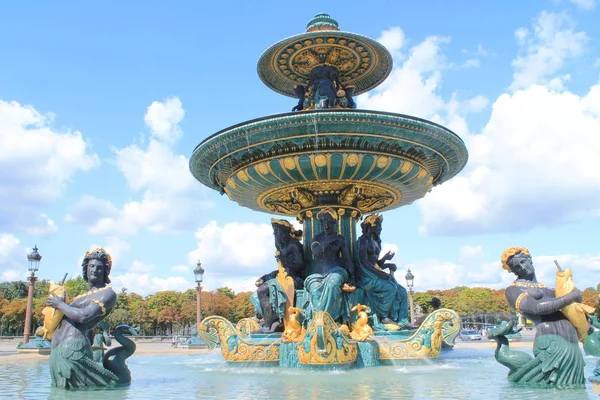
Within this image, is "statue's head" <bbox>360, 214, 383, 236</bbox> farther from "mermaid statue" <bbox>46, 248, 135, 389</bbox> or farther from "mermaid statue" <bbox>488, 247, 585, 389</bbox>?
"mermaid statue" <bbox>46, 248, 135, 389</bbox>

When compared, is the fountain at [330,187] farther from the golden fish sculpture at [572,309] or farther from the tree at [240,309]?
the tree at [240,309]

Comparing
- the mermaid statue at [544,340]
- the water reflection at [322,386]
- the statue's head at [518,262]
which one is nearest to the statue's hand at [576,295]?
the mermaid statue at [544,340]

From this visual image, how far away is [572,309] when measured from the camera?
4.73m

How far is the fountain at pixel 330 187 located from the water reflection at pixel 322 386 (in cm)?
75

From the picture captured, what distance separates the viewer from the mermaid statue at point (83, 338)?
16.7ft

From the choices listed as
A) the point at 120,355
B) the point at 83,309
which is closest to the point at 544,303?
the point at 120,355

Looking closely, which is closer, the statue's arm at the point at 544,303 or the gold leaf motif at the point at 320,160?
the statue's arm at the point at 544,303

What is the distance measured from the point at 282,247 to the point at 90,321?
5.18 m

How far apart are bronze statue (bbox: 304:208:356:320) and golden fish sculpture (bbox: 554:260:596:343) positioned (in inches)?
179

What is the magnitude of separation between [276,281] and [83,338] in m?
4.78

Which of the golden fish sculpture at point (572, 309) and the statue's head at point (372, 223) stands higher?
the statue's head at point (372, 223)

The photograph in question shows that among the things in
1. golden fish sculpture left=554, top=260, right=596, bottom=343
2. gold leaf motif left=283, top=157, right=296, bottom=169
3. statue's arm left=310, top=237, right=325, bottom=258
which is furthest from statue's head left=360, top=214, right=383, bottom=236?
golden fish sculpture left=554, top=260, right=596, bottom=343

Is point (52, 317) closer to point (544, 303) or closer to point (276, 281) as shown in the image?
point (544, 303)

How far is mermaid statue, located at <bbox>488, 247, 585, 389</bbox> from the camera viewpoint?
4703 millimetres
